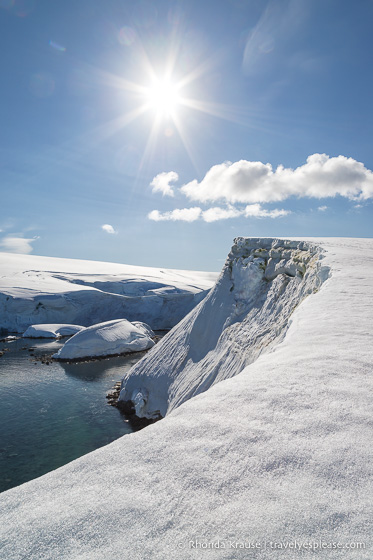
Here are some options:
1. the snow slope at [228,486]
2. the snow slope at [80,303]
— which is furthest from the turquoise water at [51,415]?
the snow slope at [80,303]

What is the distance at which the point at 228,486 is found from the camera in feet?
6.34

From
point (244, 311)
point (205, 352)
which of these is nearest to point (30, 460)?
point (205, 352)

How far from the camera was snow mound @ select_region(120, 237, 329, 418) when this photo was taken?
10.0m

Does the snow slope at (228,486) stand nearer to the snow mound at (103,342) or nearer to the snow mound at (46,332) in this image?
the snow mound at (103,342)

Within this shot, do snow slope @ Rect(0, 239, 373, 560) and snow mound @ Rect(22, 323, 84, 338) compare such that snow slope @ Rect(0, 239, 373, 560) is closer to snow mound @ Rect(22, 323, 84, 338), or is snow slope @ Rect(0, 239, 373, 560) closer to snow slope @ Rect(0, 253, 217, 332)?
snow mound @ Rect(22, 323, 84, 338)

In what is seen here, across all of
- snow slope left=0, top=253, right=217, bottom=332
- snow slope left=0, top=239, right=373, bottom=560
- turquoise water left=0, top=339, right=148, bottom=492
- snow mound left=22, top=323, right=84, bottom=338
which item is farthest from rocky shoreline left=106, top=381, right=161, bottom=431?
snow slope left=0, top=253, right=217, bottom=332

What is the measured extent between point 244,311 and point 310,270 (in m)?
3.75

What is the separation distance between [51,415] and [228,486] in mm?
17958

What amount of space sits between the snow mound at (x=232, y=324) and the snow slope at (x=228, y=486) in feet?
18.7

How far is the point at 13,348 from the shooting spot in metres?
33.9

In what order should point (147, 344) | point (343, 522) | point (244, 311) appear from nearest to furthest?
point (343, 522) < point (244, 311) < point (147, 344)

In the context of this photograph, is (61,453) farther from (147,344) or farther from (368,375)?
(147,344)

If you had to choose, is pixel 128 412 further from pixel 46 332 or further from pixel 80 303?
pixel 80 303

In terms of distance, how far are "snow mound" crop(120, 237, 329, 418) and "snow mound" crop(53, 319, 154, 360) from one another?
1394cm
